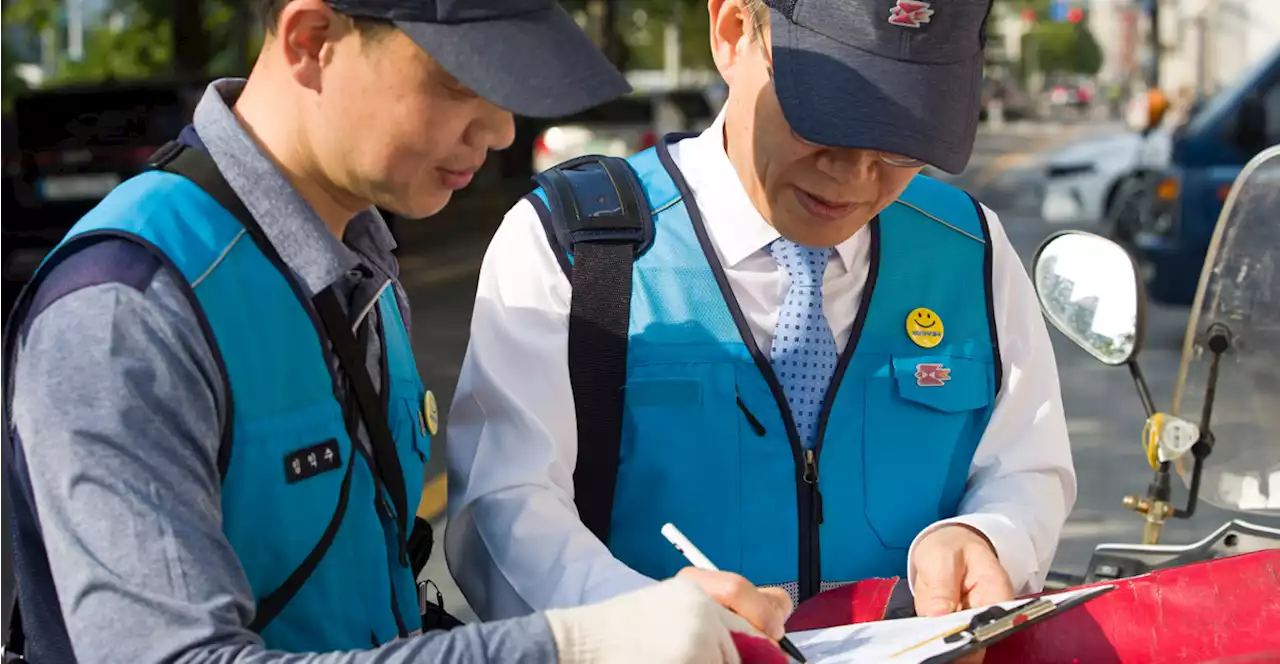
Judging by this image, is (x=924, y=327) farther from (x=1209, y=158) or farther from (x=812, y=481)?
(x=1209, y=158)

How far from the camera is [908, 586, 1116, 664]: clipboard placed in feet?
5.71

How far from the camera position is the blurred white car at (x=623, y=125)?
2192 cm

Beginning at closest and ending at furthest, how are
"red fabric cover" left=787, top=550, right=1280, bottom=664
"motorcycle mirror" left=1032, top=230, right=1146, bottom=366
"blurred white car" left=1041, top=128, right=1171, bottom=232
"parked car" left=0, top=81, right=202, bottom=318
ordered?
"red fabric cover" left=787, top=550, right=1280, bottom=664
"motorcycle mirror" left=1032, top=230, right=1146, bottom=366
"parked car" left=0, top=81, right=202, bottom=318
"blurred white car" left=1041, top=128, right=1171, bottom=232

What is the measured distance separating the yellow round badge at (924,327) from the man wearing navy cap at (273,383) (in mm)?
577

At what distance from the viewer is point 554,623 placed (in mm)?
1537

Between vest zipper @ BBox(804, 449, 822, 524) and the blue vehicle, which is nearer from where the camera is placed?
vest zipper @ BBox(804, 449, 822, 524)

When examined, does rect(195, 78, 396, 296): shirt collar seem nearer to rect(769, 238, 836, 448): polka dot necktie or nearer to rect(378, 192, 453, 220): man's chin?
rect(378, 192, 453, 220): man's chin

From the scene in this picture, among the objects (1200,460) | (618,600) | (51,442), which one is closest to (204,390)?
(51,442)

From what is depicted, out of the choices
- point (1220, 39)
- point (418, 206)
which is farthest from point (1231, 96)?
point (1220, 39)

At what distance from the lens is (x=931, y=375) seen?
2240 millimetres

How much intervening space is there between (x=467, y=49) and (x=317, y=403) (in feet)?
1.24

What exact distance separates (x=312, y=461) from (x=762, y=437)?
69 cm

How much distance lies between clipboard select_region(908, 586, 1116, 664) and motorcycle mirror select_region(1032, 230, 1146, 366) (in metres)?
0.73

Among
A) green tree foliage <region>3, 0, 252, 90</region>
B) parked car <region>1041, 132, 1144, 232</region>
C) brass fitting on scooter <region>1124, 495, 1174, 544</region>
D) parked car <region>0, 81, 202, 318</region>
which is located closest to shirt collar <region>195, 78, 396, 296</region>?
brass fitting on scooter <region>1124, 495, 1174, 544</region>
